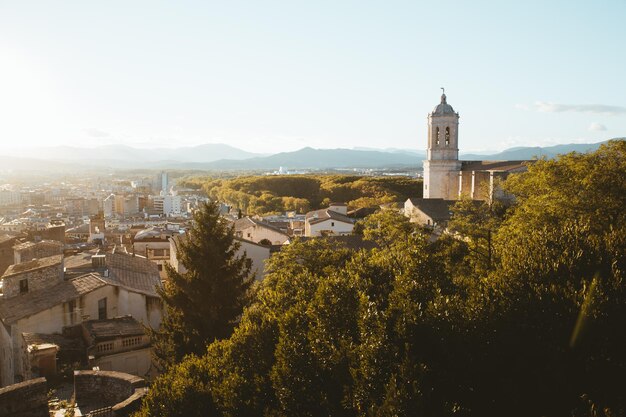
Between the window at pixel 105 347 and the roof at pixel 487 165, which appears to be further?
the roof at pixel 487 165

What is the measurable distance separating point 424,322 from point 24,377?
655 inches

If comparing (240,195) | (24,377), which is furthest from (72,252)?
(240,195)

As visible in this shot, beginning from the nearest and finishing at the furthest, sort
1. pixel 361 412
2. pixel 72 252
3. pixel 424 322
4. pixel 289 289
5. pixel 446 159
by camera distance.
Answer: pixel 361 412, pixel 424 322, pixel 289 289, pixel 72 252, pixel 446 159

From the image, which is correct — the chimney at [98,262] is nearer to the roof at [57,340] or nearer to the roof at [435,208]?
the roof at [57,340]

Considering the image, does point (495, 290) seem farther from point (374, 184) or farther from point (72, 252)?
point (374, 184)

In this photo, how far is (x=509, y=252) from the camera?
14.3 m

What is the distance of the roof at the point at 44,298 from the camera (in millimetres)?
21892

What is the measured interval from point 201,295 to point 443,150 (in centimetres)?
4747

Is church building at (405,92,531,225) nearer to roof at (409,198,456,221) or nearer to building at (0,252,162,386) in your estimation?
roof at (409,198,456,221)

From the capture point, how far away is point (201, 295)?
68.4ft

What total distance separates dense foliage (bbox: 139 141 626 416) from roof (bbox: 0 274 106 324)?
35.5 ft

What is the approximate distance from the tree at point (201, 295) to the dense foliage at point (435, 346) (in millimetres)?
4887

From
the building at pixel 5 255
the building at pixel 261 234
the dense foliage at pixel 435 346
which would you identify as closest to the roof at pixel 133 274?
the dense foliage at pixel 435 346

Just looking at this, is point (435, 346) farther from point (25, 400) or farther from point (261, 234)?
point (261, 234)
